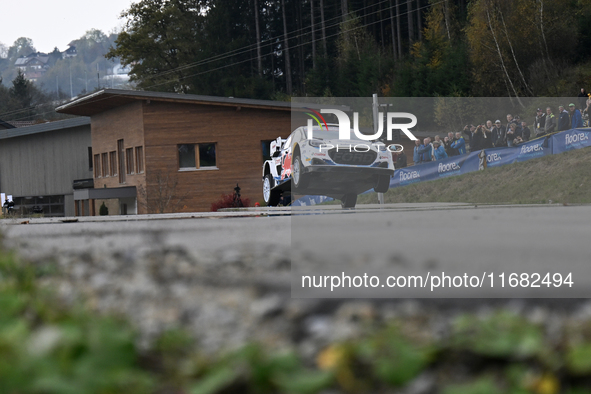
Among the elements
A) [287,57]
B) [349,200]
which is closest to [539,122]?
[349,200]

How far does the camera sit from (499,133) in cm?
1555

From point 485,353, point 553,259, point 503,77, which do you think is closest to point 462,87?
point 503,77

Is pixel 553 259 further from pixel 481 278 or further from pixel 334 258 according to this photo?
pixel 334 258

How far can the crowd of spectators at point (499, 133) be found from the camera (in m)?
15.0

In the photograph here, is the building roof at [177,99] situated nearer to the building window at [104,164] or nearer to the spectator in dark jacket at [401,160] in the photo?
the building window at [104,164]

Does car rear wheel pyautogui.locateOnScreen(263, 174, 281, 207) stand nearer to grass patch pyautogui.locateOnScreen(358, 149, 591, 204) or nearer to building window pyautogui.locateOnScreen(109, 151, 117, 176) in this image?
grass patch pyautogui.locateOnScreen(358, 149, 591, 204)

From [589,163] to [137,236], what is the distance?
11.3 meters

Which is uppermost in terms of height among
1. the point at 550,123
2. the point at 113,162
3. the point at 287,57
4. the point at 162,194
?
the point at 287,57

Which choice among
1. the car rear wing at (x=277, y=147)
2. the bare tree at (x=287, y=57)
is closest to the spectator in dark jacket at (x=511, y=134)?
the car rear wing at (x=277, y=147)

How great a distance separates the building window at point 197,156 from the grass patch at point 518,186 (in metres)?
14.5

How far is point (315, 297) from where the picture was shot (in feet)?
12.3

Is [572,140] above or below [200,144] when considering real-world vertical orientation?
below

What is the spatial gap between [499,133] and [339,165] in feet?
12.5

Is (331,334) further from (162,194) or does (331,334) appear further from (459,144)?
(162,194)
